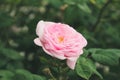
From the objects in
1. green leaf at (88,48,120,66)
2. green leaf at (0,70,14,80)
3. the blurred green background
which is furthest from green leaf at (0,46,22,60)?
green leaf at (88,48,120,66)

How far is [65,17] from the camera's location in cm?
230

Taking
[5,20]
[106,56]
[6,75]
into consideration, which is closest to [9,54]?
[5,20]

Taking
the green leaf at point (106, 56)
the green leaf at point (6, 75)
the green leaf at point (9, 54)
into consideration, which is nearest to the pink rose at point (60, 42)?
the green leaf at point (106, 56)

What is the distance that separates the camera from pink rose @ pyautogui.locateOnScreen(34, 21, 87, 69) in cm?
144

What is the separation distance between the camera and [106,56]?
5.34 ft

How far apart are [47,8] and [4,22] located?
603 millimetres

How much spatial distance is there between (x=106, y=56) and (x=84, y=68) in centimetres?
14

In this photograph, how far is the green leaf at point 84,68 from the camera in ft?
4.92

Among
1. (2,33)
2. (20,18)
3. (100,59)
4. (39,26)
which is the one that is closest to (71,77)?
(100,59)

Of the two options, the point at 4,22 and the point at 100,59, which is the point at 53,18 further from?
the point at 100,59

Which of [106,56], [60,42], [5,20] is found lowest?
[5,20]

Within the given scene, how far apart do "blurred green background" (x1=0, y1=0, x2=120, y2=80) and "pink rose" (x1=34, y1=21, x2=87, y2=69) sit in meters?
0.45

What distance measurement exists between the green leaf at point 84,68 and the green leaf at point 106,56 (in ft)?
0.20

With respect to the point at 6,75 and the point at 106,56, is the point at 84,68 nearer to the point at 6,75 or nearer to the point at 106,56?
the point at 106,56
